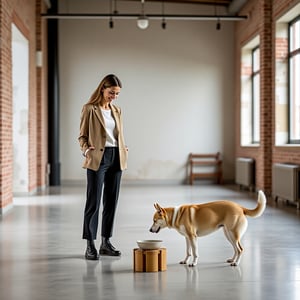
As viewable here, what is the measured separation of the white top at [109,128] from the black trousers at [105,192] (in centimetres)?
4

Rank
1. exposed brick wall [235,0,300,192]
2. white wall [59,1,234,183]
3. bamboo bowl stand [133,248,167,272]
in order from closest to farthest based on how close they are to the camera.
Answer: bamboo bowl stand [133,248,167,272] < exposed brick wall [235,0,300,192] < white wall [59,1,234,183]

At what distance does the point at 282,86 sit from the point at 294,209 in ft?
9.82

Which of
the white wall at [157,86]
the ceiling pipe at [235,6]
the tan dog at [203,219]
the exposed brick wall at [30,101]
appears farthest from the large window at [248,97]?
the tan dog at [203,219]

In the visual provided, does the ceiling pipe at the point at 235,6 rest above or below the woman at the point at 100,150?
above

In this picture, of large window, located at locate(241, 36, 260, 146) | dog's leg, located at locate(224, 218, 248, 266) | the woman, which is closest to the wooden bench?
large window, located at locate(241, 36, 260, 146)

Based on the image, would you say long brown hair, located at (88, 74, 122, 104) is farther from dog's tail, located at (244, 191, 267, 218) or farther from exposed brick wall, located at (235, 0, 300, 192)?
exposed brick wall, located at (235, 0, 300, 192)

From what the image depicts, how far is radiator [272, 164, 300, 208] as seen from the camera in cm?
994

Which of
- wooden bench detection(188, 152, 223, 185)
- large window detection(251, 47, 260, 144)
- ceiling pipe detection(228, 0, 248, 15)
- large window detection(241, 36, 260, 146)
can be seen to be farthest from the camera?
wooden bench detection(188, 152, 223, 185)

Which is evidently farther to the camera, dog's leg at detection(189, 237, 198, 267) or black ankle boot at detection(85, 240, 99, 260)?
black ankle boot at detection(85, 240, 99, 260)

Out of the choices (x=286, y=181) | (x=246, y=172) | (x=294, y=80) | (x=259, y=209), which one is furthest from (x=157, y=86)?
(x=259, y=209)

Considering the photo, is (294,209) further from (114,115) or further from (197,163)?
(197,163)

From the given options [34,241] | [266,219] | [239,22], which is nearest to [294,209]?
[266,219]

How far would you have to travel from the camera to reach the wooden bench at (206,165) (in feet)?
51.5

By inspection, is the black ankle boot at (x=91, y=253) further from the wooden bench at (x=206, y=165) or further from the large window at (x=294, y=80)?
the wooden bench at (x=206, y=165)
